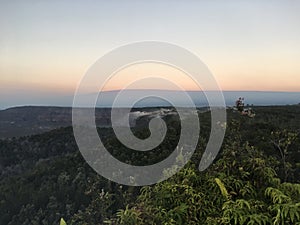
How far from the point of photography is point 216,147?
245cm

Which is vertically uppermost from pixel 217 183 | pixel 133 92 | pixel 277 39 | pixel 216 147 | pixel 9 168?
pixel 277 39

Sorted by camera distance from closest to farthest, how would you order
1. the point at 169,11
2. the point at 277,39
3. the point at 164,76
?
the point at 164,76, the point at 169,11, the point at 277,39

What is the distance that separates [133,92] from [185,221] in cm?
124

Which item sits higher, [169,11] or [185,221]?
[169,11]

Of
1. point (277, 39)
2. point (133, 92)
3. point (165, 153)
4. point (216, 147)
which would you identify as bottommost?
point (165, 153)

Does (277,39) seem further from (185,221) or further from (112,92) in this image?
(185,221)

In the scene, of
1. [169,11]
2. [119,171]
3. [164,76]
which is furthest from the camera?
[169,11]

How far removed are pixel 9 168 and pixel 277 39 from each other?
1577cm

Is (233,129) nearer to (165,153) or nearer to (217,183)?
(217,183)

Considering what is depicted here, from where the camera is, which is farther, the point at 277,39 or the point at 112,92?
the point at 277,39

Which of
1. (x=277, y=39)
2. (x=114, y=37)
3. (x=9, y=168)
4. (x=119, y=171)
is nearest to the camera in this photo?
(x=119, y=171)

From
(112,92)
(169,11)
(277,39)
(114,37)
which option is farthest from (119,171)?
(277,39)

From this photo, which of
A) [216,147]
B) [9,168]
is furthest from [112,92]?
[9,168]

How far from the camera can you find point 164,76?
2.75 metres
